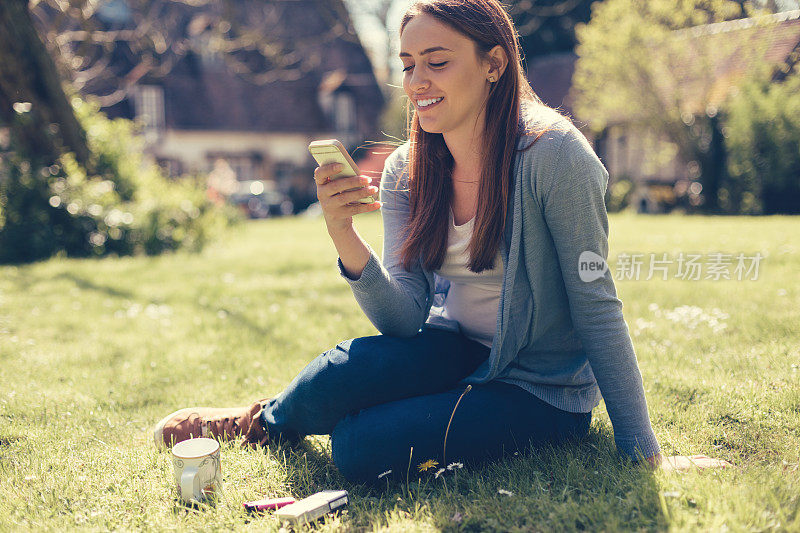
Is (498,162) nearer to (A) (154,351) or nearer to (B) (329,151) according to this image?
(B) (329,151)

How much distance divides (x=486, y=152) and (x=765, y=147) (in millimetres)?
16117

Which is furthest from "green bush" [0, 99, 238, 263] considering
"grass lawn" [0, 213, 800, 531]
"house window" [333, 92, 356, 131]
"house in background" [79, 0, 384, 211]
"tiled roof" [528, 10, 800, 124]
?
"house window" [333, 92, 356, 131]

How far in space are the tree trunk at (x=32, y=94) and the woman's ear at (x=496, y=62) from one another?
792 centimetres

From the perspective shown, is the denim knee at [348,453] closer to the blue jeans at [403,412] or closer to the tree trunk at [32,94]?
the blue jeans at [403,412]

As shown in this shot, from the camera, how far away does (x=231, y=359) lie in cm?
387

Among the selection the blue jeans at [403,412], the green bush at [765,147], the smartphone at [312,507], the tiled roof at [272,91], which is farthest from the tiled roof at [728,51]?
the smartphone at [312,507]

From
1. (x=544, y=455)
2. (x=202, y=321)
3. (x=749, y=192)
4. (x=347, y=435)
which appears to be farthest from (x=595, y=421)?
(x=749, y=192)

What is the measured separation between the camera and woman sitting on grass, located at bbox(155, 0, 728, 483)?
7.16 feet

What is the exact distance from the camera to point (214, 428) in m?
2.65

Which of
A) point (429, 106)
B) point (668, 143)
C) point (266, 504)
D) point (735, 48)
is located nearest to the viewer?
point (266, 504)

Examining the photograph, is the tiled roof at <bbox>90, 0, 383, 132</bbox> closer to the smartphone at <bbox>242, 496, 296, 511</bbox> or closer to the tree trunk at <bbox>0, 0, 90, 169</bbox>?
the tree trunk at <bbox>0, 0, 90, 169</bbox>

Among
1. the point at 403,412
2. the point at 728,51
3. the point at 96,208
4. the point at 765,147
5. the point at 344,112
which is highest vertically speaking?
the point at 728,51

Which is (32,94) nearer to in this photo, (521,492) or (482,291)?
(482,291)

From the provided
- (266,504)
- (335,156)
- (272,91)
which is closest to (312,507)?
(266,504)
